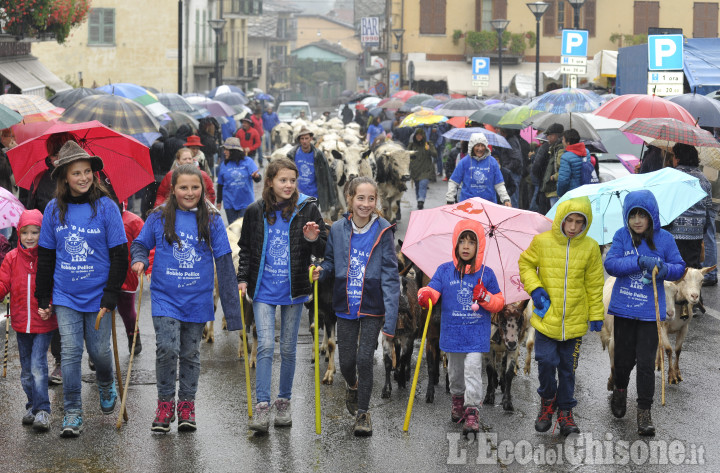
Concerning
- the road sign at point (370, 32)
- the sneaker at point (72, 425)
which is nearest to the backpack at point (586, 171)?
the sneaker at point (72, 425)

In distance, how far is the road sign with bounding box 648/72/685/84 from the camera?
1770cm

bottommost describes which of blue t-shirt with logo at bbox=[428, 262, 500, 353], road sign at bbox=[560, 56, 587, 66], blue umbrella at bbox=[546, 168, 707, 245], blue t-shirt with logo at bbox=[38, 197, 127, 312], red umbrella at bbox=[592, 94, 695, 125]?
blue t-shirt with logo at bbox=[428, 262, 500, 353]

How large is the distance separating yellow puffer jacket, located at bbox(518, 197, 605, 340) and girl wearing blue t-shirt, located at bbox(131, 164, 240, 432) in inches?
86.2

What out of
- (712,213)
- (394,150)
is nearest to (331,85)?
(394,150)

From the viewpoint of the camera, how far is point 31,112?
13.9 metres

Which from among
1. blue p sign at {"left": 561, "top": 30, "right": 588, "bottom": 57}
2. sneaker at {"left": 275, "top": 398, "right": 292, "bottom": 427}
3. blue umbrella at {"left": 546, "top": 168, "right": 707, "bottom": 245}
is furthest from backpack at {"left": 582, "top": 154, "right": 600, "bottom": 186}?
blue p sign at {"left": 561, "top": 30, "right": 588, "bottom": 57}

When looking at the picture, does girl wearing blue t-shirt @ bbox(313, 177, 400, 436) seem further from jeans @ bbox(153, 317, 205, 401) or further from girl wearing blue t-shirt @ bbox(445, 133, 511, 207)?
girl wearing blue t-shirt @ bbox(445, 133, 511, 207)

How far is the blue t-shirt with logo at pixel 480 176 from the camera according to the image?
1330cm

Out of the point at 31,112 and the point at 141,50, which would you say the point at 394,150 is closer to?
the point at 31,112

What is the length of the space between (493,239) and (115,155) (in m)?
3.21

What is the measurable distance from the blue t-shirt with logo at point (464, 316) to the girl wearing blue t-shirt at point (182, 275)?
1536mm

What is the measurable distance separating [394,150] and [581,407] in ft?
37.3

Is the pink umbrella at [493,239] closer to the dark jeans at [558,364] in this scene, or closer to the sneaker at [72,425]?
the dark jeans at [558,364]

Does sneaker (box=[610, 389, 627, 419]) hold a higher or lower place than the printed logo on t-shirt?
lower
